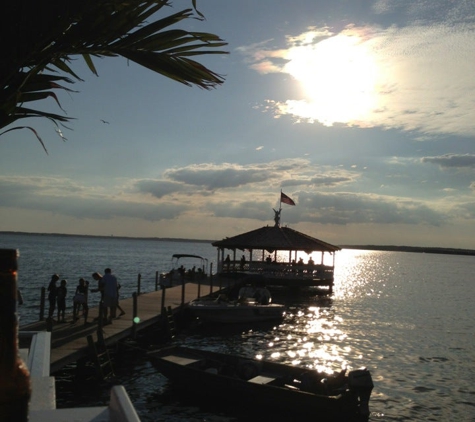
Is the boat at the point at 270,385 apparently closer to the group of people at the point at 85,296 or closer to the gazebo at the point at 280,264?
the group of people at the point at 85,296

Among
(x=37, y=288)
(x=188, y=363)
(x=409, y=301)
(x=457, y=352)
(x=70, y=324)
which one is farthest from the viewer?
(x=409, y=301)

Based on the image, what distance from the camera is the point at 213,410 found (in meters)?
16.1

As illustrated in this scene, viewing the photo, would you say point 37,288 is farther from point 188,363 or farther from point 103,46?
point 103,46

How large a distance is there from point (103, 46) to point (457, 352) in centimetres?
2929

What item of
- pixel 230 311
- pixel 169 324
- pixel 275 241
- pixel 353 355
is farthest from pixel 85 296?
pixel 275 241

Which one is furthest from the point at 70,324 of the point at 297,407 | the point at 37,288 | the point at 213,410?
the point at 37,288

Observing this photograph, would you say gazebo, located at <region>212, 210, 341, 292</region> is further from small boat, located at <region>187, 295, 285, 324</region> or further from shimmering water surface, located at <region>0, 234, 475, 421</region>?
small boat, located at <region>187, 295, 285, 324</region>

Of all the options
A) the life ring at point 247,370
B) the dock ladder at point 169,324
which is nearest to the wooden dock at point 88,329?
the dock ladder at point 169,324

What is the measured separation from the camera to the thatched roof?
44375mm

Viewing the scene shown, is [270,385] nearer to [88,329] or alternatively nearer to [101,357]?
[101,357]

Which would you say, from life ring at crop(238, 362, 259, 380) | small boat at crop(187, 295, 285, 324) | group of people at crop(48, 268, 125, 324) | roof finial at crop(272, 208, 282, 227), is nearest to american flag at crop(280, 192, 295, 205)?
roof finial at crop(272, 208, 282, 227)

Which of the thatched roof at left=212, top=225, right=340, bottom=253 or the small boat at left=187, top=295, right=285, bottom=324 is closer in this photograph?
the small boat at left=187, top=295, right=285, bottom=324

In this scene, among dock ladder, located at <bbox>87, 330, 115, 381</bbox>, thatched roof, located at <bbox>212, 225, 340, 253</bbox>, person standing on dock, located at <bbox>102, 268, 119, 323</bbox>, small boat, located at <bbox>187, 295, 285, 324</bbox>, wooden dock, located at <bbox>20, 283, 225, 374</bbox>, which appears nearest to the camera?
wooden dock, located at <bbox>20, 283, 225, 374</bbox>

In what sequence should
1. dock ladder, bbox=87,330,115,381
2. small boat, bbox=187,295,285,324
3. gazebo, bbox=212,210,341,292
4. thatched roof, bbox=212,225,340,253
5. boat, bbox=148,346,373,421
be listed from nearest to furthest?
1. boat, bbox=148,346,373,421
2. dock ladder, bbox=87,330,115,381
3. small boat, bbox=187,295,285,324
4. gazebo, bbox=212,210,341,292
5. thatched roof, bbox=212,225,340,253
